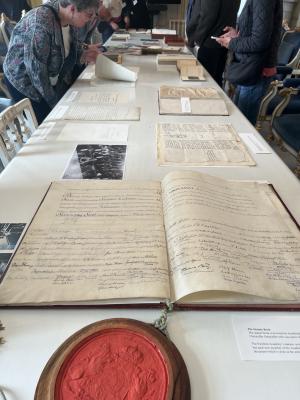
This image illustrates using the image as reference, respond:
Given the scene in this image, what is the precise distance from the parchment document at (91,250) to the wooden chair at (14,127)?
1.28ft

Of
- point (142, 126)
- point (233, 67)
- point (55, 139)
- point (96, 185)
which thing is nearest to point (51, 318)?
point (96, 185)

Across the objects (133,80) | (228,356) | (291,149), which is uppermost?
(133,80)

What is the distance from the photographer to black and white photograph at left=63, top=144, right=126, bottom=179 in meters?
0.80

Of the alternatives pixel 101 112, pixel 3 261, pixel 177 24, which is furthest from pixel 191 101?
pixel 177 24

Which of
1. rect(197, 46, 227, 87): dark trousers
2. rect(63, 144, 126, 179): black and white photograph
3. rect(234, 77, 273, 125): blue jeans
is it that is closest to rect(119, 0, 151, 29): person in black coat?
rect(197, 46, 227, 87): dark trousers

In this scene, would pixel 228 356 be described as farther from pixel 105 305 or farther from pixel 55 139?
pixel 55 139

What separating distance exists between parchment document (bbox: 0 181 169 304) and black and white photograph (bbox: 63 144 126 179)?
3.9 inches

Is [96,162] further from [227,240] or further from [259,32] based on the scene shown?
[259,32]

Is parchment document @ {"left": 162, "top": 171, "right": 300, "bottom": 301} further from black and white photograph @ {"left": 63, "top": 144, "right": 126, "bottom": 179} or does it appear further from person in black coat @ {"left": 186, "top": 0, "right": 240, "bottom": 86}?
person in black coat @ {"left": 186, "top": 0, "right": 240, "bottom": 86}

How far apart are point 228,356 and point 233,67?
1748mm

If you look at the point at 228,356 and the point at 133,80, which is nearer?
the point at 228,356

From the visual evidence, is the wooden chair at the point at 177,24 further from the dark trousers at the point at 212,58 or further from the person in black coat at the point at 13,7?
the dark trousers at the point at 212,58

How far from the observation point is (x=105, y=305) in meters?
0.47

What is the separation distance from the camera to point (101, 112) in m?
1.23
